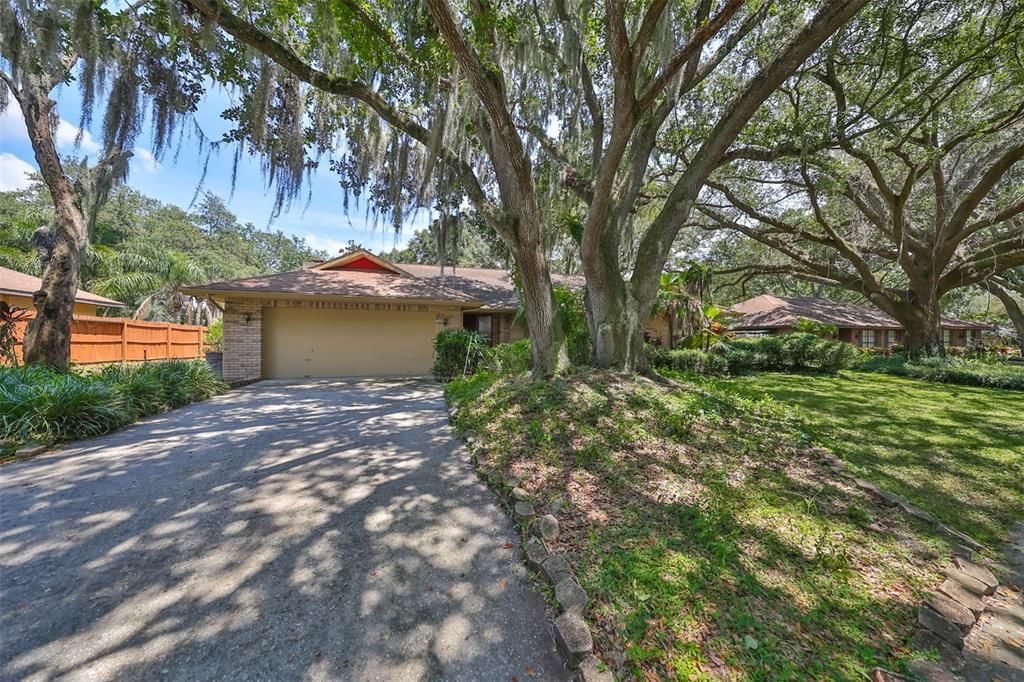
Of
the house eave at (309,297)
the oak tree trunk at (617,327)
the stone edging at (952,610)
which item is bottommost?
the stone edging at (952,610)

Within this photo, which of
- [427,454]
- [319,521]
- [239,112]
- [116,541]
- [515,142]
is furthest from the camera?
[239,112]

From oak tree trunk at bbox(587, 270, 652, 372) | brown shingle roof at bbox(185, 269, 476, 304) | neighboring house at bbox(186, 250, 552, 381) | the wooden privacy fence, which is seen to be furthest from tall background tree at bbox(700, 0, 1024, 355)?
the wooden privacy fence

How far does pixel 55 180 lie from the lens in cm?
703

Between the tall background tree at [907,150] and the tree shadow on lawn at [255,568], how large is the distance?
810cm

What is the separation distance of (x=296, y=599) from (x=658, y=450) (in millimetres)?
3068

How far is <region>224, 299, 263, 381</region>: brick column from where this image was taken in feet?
32.0

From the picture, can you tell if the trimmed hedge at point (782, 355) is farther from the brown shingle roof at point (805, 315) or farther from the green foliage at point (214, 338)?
the green foliage at point (214, 338)

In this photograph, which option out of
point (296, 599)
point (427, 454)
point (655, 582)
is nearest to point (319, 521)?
point (296, 599)

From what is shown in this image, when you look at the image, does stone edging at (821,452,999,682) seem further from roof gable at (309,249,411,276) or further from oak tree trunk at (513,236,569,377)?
roof gable at (309,249,411,276)

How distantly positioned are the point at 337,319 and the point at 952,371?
15.8m

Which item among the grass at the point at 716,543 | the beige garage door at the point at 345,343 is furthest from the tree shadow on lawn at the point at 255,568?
the beige garage door at the point at 345,343

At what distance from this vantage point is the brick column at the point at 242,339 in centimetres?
974

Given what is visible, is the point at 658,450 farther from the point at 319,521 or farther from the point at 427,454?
the point at 319,521

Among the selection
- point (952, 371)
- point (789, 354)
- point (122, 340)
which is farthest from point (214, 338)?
point (952, 371)
